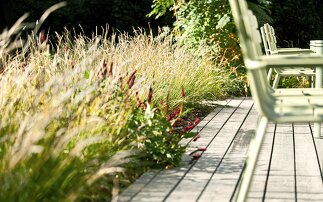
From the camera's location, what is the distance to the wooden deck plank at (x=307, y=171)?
161 inches

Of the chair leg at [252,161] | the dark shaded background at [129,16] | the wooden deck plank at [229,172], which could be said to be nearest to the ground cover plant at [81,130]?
the wooden deck plank at [229,172]

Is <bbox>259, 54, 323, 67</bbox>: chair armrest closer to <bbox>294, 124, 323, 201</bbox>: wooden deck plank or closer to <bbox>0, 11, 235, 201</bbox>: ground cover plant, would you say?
<bbox>0, 11, 235, 201</bbox>: ground cover plant

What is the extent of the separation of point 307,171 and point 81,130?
1.56m

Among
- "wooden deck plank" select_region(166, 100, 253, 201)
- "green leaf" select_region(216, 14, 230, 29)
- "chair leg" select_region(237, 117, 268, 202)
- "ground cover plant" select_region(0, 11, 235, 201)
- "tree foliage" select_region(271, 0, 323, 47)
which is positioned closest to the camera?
"chair leg" select_region(237, 117, 268, 202)

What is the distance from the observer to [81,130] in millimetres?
4047

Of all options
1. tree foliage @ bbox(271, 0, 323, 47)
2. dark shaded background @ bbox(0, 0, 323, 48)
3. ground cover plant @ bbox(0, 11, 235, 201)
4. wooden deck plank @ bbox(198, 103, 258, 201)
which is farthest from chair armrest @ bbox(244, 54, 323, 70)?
tree foliage @ bbox(271, 0, 323, 47)

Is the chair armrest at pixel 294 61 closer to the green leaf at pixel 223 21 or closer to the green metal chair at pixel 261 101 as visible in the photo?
the green metal chair at pixel 261 101

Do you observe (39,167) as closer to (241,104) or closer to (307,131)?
(307,131)

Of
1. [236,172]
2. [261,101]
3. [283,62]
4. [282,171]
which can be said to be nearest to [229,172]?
[236,172]

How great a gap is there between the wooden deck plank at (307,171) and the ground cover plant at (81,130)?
81 centimetres

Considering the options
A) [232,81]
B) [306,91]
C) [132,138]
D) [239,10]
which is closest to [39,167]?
[239,10]

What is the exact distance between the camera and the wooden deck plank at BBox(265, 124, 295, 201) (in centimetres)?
409

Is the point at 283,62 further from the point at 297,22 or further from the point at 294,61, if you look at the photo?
the point at 297,22

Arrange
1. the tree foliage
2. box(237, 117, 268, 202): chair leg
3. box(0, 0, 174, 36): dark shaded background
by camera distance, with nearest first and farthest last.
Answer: box(237, 117, 268, 202): chair leg
the tree foliage
box(0, 0, 174, 36): dark shaded background
